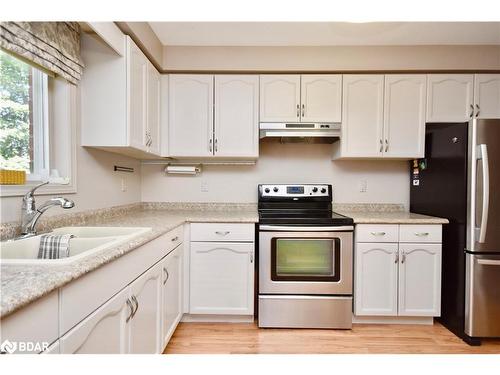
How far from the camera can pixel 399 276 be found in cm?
212

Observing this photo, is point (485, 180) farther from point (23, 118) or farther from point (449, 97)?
point (23, 118)

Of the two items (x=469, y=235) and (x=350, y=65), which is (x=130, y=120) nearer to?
(x=350, y=65)

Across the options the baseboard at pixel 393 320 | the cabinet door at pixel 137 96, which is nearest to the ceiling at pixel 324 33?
the cabinet door at pixel 137 96

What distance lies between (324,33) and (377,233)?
167 centimetres

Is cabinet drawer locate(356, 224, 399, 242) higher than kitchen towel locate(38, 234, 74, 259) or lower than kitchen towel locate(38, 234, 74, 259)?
lower

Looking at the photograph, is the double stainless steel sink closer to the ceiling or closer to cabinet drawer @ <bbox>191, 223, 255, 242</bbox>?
cabinet drawer @ <bbox>191, 223, 255, 242</bbox>

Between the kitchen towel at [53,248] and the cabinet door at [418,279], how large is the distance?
222cm

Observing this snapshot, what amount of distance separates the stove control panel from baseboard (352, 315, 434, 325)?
3.59 feet

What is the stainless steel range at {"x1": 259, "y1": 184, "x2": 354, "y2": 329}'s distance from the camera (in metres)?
2.05

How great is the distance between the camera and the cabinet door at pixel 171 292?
5.40ft

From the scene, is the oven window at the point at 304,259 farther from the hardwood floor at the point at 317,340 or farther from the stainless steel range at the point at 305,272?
the hardwood floor at the point at 317,340

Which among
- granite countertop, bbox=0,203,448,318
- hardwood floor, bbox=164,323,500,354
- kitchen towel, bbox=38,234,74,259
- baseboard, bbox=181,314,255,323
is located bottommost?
hardwood floor, bbox=164,323,500,354

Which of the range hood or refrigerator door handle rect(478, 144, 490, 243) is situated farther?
the range hood

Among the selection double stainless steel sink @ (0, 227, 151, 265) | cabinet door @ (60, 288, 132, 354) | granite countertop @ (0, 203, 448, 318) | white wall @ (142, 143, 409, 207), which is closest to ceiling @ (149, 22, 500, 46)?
white wall @ (142, 143, 409, 207)
